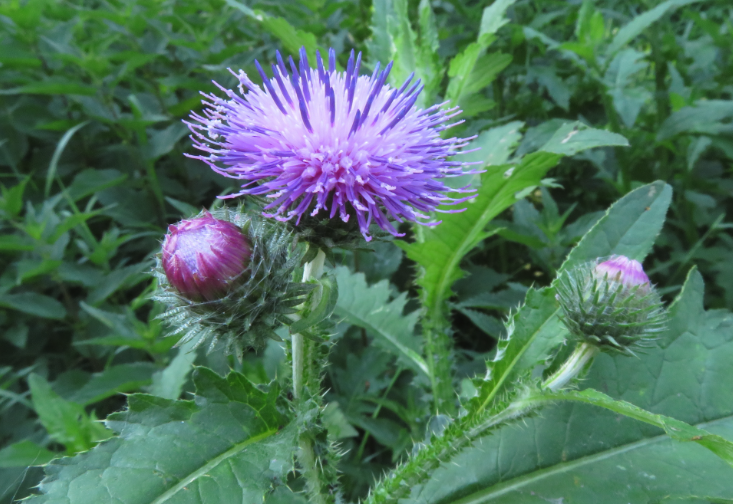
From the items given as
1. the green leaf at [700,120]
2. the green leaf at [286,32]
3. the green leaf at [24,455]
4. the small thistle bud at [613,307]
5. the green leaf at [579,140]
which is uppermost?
the green leaf at [700,120]

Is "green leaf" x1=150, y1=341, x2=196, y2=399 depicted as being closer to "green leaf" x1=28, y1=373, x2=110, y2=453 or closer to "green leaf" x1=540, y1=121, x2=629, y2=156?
"green leaf" x1=28, y1=373, x2=110, y2=453

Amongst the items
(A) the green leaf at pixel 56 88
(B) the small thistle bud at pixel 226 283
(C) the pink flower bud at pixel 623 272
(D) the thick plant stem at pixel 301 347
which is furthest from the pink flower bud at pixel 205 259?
(A) the green leaf at pixel 56 88

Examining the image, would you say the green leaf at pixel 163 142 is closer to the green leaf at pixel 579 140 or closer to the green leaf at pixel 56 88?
the green leaf at pixel 56 88

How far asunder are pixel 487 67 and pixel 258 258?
6.65ft

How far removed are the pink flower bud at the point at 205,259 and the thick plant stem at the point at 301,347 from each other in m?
0.30

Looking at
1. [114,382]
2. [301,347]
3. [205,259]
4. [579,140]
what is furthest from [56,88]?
[579,140]

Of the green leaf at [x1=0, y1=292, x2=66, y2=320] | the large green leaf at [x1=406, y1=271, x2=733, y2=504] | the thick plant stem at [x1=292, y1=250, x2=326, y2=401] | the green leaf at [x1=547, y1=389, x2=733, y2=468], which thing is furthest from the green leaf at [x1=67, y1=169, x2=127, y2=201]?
the green leaf at [x1=547, y1=389, x2=733, y2=468]

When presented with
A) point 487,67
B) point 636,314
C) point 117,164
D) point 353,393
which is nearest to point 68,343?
point 117,164

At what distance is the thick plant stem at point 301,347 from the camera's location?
2018mm

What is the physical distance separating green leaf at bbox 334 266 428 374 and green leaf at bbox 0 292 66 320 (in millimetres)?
1942

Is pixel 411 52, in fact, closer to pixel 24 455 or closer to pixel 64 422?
pixel 64 422

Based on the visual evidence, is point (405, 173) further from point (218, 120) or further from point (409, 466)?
point (409, 466)

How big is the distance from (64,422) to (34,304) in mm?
1148

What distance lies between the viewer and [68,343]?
3.90 metres
